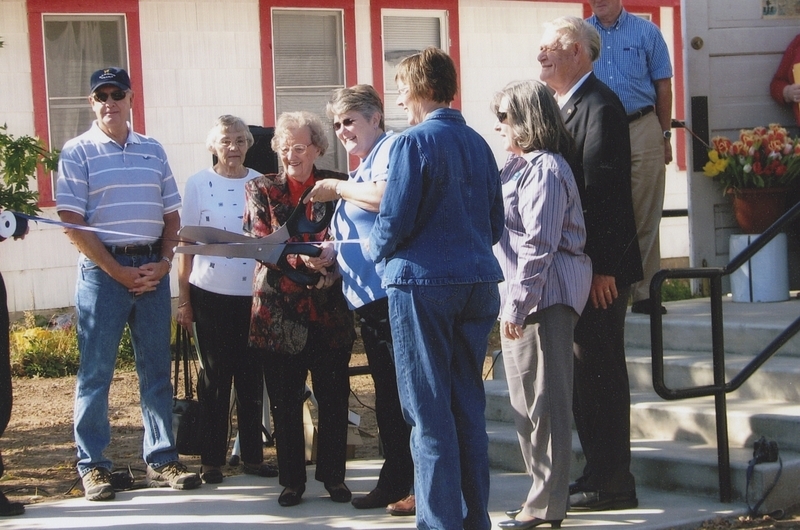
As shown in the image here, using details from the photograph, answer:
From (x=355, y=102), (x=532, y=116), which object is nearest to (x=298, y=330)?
(x=355, y=102)

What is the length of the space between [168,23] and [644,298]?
244 inches

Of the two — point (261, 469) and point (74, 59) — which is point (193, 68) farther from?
point (261, 469)

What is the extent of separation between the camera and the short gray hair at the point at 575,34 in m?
5.14

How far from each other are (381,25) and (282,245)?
7.44 meters

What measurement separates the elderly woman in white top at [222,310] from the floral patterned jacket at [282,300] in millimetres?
471

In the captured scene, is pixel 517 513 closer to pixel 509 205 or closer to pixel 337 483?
pixel 337 483

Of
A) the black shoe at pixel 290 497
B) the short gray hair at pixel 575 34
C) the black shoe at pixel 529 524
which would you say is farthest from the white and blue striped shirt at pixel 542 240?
the black shoe at pixel 290 497

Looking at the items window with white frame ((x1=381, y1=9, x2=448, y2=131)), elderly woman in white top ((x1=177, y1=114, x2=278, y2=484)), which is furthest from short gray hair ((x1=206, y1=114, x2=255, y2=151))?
window with white frame ((x1=381, y1=9, x2=448, y2=131))

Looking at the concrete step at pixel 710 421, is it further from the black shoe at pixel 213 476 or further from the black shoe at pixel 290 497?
the black shoe at pixel 213 476

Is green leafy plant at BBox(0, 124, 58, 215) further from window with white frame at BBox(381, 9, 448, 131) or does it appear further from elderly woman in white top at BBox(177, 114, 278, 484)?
window with white frame at BBox(381, 9, 448, 131)

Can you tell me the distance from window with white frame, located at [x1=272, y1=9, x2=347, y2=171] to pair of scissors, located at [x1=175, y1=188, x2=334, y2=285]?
6.75 metres

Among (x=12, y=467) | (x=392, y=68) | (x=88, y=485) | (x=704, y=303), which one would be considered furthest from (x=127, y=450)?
(x=392, y=68)

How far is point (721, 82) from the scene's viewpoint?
7922 millimetres

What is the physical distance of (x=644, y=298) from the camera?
7.21 m
